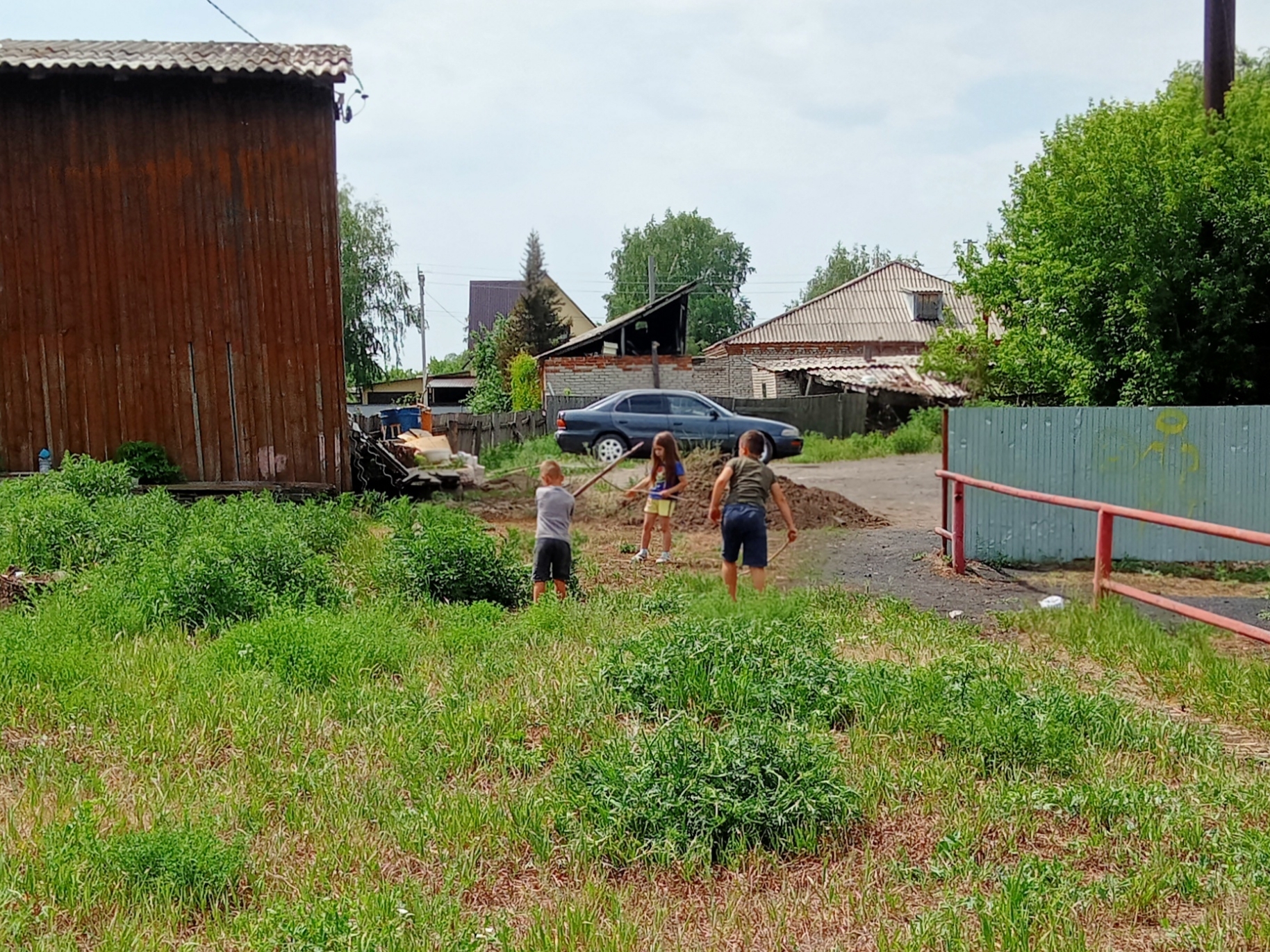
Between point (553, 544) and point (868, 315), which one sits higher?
point (868, 315)

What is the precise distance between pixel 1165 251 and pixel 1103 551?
965cm

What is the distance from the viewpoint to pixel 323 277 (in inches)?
576

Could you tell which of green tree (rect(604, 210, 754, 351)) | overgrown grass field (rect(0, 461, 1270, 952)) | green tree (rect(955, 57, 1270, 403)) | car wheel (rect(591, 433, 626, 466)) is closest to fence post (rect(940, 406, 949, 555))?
overgrown grass field (rect(0, 461, 1270, 952))

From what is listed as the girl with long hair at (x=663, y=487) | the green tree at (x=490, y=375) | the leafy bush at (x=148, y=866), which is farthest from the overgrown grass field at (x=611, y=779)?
the green tree at (x=490, y=375)

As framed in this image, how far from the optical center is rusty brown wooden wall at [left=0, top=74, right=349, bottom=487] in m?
14.2

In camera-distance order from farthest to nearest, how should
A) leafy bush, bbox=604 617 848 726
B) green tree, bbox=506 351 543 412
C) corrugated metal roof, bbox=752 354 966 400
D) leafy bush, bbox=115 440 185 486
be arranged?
green tree, bbox=506 351 543 412 < corrugated metal roof, bbox=752 354 966 400 < leafy bush, bbox=115 440 185 486 < leafy bush, bbox=604 617 848 726

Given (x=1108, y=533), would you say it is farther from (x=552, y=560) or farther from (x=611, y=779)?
(x=611, y=779)

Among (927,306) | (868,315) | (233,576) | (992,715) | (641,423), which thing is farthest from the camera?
(868,315)

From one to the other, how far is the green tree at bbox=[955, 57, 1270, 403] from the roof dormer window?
1117 inches

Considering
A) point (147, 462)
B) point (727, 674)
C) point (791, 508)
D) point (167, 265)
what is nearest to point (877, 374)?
point (791, 508)

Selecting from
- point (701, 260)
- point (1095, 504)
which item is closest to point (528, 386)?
point (1095, 504)

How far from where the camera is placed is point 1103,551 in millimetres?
7875

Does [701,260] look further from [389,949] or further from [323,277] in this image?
[389,949]

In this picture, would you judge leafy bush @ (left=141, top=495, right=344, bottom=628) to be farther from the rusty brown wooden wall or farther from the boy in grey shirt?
the rusty brown wooden wall
